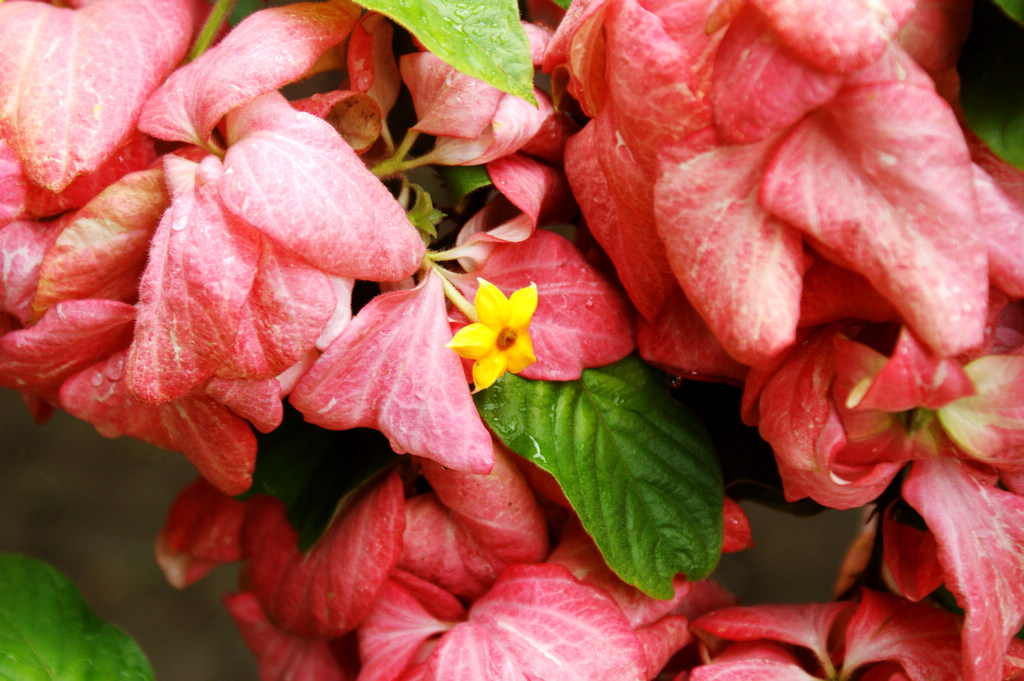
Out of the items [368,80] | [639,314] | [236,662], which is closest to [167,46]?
[368,80]

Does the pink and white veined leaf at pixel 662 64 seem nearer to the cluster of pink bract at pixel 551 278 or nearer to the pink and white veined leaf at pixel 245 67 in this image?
the cluster of pink bract at pixel 551 278

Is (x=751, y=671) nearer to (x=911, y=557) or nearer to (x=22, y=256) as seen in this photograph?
(x=911, y=557)

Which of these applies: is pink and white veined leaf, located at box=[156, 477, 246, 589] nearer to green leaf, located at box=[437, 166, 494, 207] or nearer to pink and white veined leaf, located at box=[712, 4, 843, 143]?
green leaf, located at box=[437, 166, 494, 207]

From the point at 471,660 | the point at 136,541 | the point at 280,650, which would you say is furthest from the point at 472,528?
the point at 136,541

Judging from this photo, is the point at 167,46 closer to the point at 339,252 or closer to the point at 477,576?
the point at 339,252

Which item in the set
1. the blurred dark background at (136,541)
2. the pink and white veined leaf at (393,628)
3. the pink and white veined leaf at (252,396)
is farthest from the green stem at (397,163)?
the blurred dark background at (136,541)

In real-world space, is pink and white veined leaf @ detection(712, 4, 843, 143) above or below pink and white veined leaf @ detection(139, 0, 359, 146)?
above

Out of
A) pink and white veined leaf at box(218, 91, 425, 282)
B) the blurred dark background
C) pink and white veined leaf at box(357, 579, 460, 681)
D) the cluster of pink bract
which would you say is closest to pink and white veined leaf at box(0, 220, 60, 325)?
the cluster of pink bract
